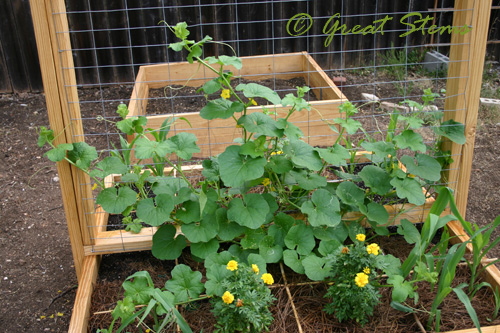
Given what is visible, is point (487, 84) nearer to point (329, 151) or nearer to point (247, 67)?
point (247, 67)

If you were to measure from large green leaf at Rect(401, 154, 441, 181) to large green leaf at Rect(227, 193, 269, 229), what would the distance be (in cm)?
74

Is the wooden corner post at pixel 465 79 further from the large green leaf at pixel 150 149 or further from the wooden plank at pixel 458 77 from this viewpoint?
the large green leaf at pixel 150 149

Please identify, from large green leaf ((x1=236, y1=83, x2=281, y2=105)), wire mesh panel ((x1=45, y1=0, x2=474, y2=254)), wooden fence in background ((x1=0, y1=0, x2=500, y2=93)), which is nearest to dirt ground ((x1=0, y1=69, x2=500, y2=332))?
wire mesh panel ((x1=45, y1=0, x2=474, y2=254))

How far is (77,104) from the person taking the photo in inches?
92.4

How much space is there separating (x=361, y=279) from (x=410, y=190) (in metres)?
0.61

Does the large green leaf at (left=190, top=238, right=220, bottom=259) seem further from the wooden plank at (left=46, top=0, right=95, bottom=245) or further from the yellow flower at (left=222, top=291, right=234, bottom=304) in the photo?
the wooden plank at (left=46, top=0, right=95, bottom=245)

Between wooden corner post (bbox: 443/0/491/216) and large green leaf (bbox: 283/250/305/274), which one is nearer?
large green leaf (bbox: 283/250/305/274)

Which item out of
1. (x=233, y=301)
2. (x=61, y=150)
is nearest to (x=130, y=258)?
(x=61, y=150)

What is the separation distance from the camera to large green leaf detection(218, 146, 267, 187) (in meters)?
2.16

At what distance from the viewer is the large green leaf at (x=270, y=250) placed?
2.28 m

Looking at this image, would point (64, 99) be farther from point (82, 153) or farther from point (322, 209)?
point (322, 209)

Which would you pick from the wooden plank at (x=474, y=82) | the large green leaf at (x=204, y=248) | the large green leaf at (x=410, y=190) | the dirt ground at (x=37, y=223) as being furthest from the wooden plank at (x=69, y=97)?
the wooden plank at (x=474, y=82)

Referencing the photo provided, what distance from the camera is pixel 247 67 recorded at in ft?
16.1

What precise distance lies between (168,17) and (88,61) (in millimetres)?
1095
